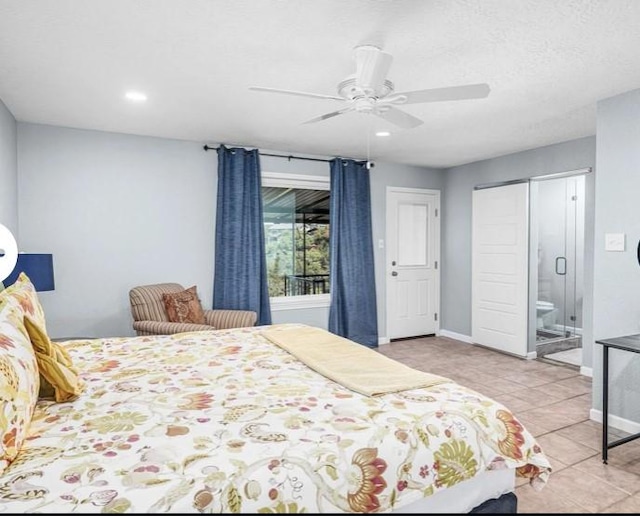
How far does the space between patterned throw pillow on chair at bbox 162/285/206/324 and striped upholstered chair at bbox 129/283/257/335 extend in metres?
0.07

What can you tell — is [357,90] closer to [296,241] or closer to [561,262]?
[296,241]

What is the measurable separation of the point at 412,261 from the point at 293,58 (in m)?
3.98

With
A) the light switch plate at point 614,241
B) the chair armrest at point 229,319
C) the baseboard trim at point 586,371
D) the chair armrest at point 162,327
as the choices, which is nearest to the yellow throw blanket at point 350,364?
the chair armrest at point 162,327

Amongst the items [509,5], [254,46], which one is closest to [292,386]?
[254,46]

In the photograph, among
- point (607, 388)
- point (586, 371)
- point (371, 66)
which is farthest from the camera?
point (586, 371)

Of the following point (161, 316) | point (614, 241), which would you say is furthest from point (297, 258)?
point (614, 241)

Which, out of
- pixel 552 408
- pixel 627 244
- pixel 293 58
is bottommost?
pixel 552 408

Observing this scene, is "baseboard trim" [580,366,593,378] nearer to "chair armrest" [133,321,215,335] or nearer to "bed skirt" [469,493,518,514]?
"bed skirt" [469,493,518,514]

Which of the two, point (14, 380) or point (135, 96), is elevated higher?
point (135, 96)

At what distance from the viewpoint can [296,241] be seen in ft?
17.2

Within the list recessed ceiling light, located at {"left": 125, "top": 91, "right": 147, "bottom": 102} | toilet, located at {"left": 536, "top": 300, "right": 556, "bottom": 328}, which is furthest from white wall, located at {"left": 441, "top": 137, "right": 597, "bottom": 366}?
recessed ceiling light, located at {"left": 125, "top": 91, "right": 147, "bottom": 102}

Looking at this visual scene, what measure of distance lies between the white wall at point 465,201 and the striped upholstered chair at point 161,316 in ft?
10.2

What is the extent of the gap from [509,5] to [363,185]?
137 inches

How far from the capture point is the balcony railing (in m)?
5.16
